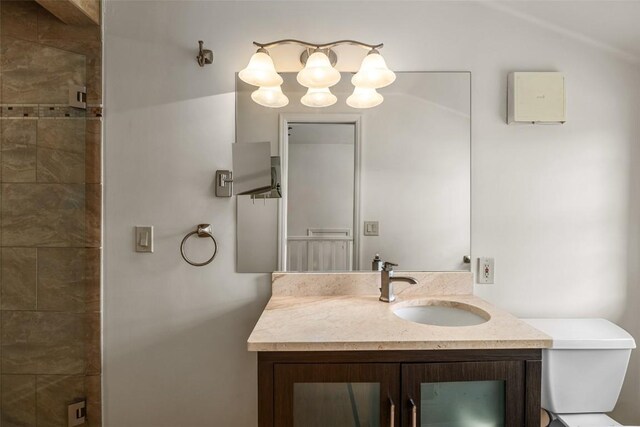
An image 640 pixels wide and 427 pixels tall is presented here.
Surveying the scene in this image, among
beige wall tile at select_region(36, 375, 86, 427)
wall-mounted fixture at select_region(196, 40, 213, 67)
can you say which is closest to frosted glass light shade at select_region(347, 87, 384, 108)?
wall-mounted fixture at select_region(196, 40, 213, 67)

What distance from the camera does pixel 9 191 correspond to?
1.48 metres

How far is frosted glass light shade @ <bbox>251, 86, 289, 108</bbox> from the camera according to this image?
152 centimetres

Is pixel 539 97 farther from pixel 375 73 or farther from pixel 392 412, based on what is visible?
pixel 392 412

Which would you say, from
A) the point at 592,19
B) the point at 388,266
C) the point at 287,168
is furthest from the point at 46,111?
the point at 592,19

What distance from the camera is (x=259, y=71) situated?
1.42 m

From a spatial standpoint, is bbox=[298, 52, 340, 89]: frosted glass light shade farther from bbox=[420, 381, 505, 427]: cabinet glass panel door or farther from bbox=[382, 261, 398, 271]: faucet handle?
bbox=[420, 381, 505, 427]: cabinet glass panel door

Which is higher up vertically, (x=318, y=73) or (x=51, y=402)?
(x=318, y=73)

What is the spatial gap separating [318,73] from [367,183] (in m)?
0.53

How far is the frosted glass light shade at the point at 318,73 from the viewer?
141 centimetres

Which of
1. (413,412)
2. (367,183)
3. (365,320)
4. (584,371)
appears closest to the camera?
(413,412)

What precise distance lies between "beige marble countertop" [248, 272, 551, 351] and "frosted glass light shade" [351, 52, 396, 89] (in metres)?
0.85

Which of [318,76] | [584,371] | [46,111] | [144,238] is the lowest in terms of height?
[584,371]

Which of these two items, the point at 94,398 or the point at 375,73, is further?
the point at 94,398

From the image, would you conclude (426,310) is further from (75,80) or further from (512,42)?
(75,80)
